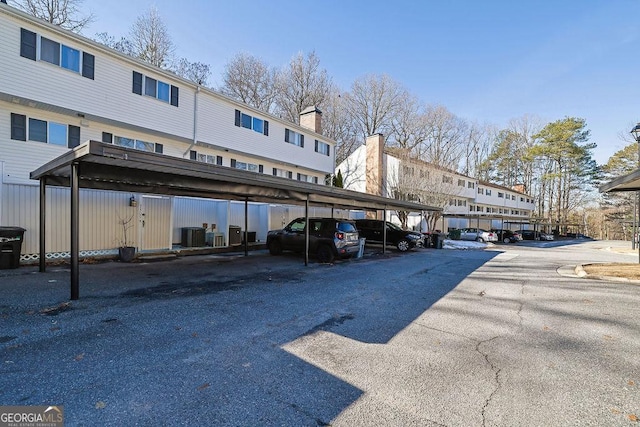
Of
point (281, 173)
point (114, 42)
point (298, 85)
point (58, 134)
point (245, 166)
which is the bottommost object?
point (281, 173)

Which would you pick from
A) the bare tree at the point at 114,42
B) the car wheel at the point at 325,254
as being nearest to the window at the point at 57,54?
the bare tree at the point at 114,42

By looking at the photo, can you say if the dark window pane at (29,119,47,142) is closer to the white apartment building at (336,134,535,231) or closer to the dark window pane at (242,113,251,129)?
the dark window pane at (242,113,251,129)

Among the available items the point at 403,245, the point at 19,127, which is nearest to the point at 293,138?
the point at 403,245

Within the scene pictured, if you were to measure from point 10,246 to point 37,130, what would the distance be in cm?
599

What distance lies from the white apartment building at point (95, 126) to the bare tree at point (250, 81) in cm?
1535

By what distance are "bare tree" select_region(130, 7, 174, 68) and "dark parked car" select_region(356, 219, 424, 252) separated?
69.0ft

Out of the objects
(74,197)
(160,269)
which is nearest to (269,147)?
(160,269)

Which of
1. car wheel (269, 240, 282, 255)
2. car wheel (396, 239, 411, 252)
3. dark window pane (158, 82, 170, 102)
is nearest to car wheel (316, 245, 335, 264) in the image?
car wheel (269, 240, 282, 255)

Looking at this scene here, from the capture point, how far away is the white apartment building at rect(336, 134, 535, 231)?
1016 inches

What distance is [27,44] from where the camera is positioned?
36.6ft

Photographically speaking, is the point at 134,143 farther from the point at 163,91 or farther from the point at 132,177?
the point at 132,177

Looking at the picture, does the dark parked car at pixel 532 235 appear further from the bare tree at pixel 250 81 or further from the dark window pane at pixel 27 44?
the dark window pane at pixel 27 44

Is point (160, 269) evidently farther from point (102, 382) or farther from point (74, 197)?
point (102, 382)

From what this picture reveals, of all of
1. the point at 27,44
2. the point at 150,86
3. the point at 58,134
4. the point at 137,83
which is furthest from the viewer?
the point at 150,86
